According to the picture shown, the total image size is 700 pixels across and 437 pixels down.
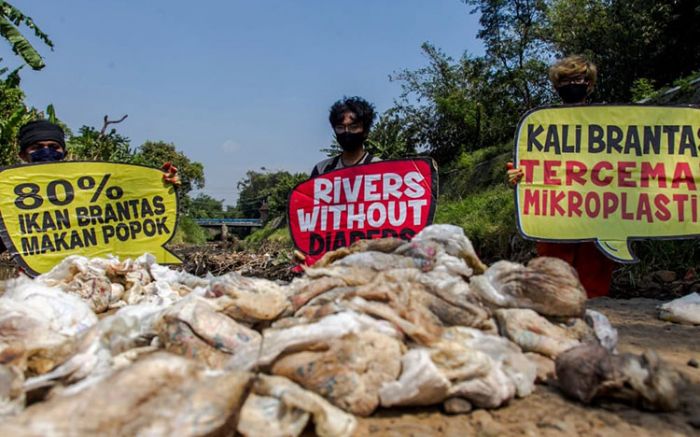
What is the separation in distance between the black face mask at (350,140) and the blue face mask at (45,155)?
214 centimetres

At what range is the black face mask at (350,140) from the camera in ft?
12.6

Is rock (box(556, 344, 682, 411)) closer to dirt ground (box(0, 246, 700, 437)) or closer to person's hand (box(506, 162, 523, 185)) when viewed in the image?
dirt ground (box(0, 246, 700, 437))

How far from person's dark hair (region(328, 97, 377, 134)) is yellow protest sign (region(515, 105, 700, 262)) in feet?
3.50

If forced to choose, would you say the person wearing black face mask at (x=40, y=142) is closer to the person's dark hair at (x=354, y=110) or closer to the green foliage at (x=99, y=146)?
the person's dark hair at (x=354, y=110)

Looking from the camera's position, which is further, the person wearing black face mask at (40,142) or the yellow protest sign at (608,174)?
the person wearing black face mask at (40,142)

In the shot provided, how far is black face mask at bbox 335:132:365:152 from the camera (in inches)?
152

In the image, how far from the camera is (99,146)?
46.5ft

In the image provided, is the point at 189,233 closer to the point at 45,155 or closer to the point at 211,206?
the point at 45,155

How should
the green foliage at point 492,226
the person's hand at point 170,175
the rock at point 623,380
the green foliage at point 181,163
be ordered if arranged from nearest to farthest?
the rock at point 623,380, the person's hand at point 170,175, the green foliage at point 492,226, the green foliage at point 181,163

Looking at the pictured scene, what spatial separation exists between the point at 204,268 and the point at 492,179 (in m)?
7.97

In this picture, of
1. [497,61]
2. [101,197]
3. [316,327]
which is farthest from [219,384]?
[497,61]

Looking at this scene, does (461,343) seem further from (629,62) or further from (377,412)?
(629,62)

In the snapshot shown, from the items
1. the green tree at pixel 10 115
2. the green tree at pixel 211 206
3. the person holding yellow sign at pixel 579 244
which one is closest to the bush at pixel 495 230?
the person holding yellow sign at pixel 579 244

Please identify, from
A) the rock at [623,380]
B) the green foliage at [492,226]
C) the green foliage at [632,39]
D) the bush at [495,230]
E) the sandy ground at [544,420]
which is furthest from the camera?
the green foliage at [632,39]
